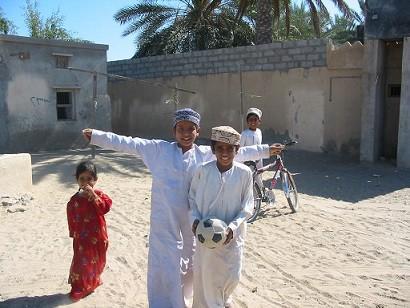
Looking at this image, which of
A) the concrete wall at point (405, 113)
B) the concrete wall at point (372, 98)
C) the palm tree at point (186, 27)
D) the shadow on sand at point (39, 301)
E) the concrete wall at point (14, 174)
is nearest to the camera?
the shadow on sand at point (39, 301)

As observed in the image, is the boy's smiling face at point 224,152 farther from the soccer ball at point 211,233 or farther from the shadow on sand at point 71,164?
the shadow on sand at point 71,164

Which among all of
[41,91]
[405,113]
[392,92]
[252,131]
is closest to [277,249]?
[252,131]

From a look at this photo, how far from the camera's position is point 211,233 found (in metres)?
2.92

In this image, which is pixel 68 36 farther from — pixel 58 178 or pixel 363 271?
pixel 363 271

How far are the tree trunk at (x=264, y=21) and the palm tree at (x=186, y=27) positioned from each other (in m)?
3.91

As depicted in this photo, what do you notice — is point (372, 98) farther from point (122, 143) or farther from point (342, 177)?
point (122, 143)

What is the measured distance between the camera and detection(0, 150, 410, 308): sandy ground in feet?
13.3

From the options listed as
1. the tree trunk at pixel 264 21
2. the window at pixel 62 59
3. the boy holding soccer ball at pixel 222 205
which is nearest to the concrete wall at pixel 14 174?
the boy holding soccer ball at pixel 222 205

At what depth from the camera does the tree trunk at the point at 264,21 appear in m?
14.9

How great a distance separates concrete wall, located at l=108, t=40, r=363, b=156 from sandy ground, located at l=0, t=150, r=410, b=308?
2.67 m

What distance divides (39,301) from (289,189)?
391 centimetres

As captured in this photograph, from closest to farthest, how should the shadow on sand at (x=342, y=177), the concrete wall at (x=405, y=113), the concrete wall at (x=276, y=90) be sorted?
the shadow on sand at (x=342, y=177), the concrete wall at (x=405, y=113), the concrete wall at (x=276, y=90)

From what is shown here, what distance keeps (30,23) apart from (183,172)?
2500 centimetres

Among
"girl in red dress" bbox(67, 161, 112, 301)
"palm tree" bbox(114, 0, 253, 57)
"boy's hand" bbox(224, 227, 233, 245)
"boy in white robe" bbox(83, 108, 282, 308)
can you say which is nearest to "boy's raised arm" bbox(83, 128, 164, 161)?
"boy in white robe" bbox(83, 108, 282, 308)
